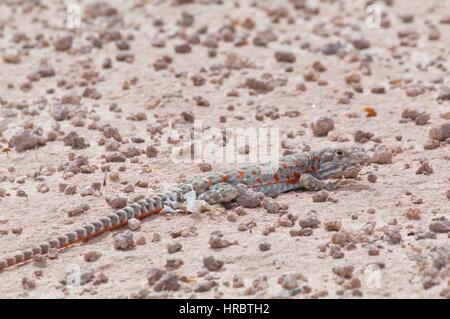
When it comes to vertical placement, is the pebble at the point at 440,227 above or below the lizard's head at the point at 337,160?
below

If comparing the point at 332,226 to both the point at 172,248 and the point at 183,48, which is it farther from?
the point at 183,48

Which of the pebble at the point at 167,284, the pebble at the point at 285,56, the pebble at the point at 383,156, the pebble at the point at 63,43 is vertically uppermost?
the pebble at the point at 63,43

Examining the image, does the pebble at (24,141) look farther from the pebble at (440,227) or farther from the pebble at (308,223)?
the pebble at (440,227)

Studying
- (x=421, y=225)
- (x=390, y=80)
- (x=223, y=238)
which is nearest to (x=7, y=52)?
(x=390, y=80)

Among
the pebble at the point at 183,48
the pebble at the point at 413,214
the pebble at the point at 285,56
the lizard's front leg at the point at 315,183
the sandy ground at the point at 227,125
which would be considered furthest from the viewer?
the pebble at the point at 183,48

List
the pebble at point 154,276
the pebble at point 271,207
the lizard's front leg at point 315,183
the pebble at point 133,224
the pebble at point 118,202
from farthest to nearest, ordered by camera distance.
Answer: the lizard's front leg at point 315,183
the pebble at point 118,202
the pebble at point 271,207
the pebble at point 133,224
the pebble at point 154,276

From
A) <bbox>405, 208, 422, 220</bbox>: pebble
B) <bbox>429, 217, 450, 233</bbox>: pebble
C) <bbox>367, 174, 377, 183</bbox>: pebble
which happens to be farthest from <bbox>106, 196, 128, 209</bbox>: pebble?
<bbox>429, 217, 450, 233</bbox>: pebble

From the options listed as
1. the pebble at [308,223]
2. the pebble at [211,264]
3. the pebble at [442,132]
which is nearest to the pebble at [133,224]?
the pebble at [211,264]
